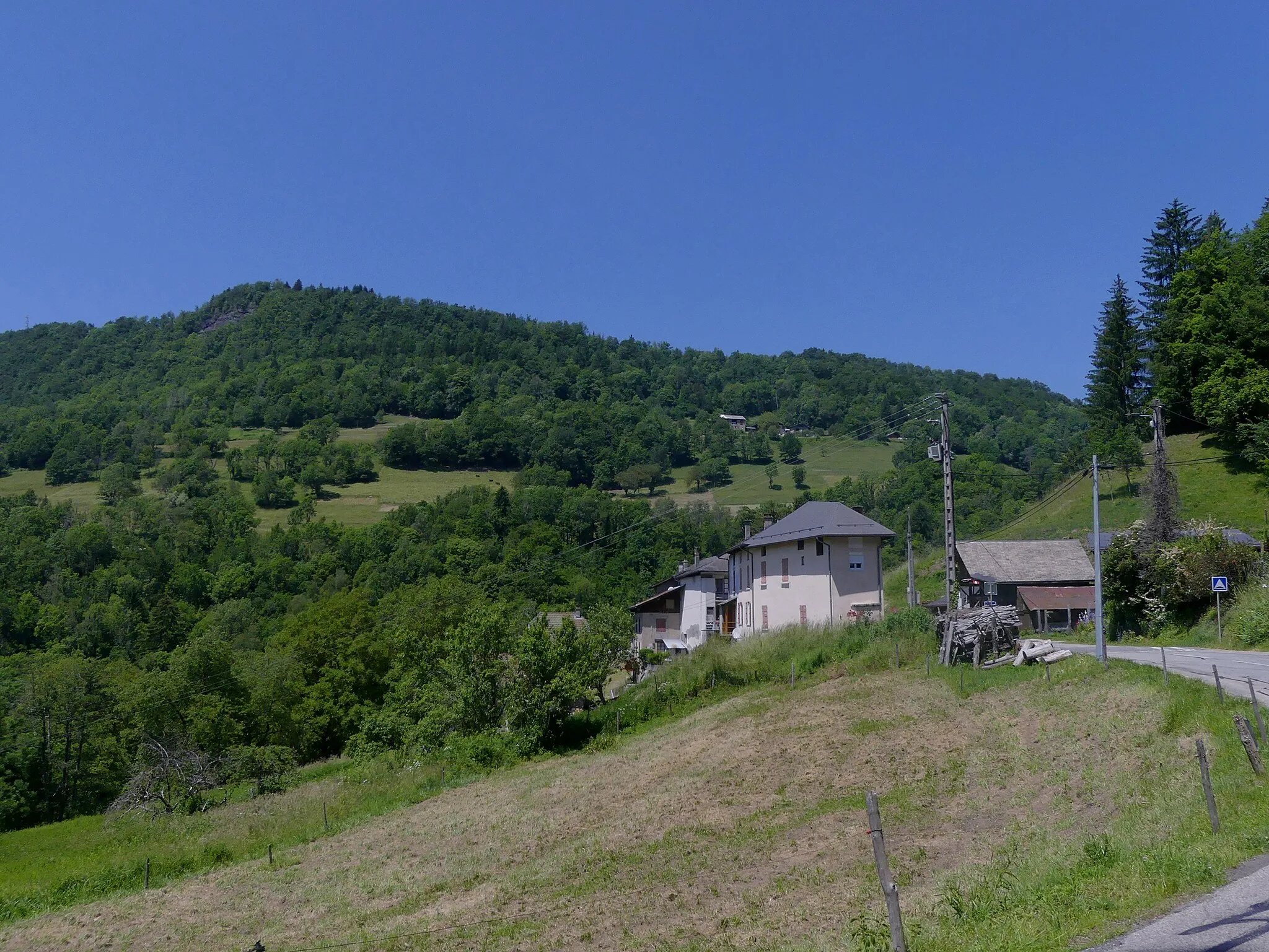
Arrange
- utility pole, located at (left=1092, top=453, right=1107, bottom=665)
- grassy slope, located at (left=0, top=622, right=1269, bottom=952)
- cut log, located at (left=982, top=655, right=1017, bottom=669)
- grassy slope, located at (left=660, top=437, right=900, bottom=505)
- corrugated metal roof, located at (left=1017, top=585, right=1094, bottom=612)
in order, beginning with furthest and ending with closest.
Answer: grassy slope, located at (left=660, top=437, right=900, bottom=505) < corrugated metal roof, located at (left=1017, top=585, right=1094, bottom=612) < cut log, located at (left=982, top=655, right=1017, bottom=669) < utility pole, located at (left=1092, top=453, right=1107, bottom=665) < grassy slope, located at (left=0, top=622, right=1269, bottom=952)

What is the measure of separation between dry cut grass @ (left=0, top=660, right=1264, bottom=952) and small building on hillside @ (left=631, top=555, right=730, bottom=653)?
32479mm

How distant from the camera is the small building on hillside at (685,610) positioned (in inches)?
2484

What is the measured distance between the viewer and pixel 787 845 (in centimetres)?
1733

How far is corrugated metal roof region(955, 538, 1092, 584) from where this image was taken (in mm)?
51688

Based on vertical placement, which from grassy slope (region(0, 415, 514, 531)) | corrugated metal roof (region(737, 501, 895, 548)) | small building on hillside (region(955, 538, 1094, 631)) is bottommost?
small building on hillside (region(955, 538, 1094, 631))

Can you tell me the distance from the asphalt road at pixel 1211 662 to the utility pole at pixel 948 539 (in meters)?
4.39

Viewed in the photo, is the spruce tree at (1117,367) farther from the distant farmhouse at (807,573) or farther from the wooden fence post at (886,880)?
the wooden fence post at (886,880)

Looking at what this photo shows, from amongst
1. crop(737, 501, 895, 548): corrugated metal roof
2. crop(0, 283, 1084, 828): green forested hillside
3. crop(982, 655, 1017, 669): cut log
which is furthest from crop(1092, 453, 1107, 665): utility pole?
crop(737, 501, 895, 548): corrugated metal roof

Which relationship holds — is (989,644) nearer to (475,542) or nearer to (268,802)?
(268,802)

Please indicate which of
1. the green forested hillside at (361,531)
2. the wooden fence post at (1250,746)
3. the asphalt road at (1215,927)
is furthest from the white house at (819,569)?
the asphalt road at (1215,927)

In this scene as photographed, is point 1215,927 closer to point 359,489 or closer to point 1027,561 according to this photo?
point 1027,561

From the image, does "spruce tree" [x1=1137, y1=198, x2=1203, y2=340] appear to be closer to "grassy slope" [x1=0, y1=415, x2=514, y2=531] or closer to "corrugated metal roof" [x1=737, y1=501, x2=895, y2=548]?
"corrugated metal roof" [x1=737, y1=501, x2=895, y2=548]

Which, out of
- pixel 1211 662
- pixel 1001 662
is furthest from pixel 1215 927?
pixel 1001 662

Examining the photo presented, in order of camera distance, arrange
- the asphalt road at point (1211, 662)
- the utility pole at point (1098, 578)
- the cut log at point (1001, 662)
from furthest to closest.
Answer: the cut log at point (1001, 662), the utility pole at point (1098, 578), the asphalt road at point (1211, 662)
